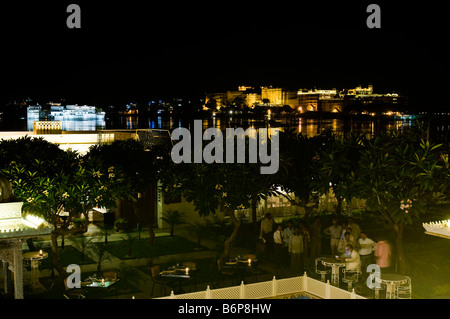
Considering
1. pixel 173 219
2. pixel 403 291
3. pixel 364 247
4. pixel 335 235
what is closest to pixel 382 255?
pixel 364 247

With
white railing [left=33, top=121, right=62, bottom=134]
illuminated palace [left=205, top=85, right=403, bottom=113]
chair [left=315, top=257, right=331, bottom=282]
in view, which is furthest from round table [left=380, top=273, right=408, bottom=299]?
illuminated palace [left=205, top=85, right=403, bottom=113]

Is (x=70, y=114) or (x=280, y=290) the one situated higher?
(x=70, y=114)

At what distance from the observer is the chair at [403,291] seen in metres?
11.5

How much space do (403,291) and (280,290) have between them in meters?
2.82

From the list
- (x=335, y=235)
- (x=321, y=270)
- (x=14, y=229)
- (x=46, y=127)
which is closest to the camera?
(x=14, y=229)

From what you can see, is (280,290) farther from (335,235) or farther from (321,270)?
(335,235)

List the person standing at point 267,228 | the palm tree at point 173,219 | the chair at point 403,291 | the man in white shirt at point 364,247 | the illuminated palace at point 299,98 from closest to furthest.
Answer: the chair at point 403,291, the man in white shirt at point 364,247, the person standing at point 267,228, the palm tree at point 173,219, the illuminated palace at point 299,98

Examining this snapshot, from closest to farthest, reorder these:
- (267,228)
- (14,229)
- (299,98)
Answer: (14,229) → (267,228) → (299,98)

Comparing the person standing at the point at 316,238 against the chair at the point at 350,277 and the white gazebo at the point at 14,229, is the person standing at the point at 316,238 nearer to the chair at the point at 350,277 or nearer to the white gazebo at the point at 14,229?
the chair at the point at 350,277

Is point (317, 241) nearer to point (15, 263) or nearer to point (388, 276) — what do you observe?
point (388, 276)

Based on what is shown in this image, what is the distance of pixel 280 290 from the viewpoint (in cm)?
1105

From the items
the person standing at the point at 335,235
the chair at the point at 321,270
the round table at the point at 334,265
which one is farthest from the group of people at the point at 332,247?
the chair at the point at 321,270

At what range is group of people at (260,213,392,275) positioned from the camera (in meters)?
13.6

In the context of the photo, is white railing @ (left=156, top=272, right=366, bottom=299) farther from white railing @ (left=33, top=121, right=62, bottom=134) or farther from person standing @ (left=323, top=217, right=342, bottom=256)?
white railing @ (left=33, top=121, right=62, bottom=134)
